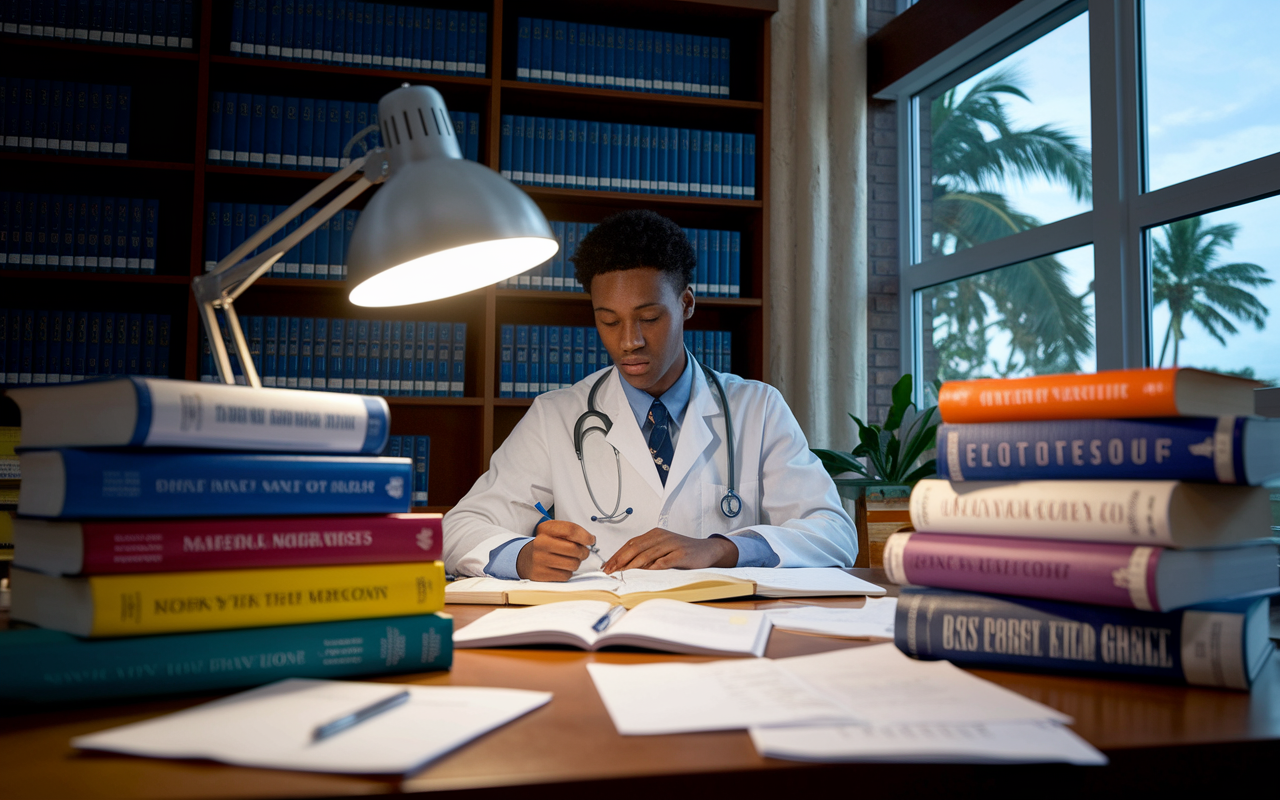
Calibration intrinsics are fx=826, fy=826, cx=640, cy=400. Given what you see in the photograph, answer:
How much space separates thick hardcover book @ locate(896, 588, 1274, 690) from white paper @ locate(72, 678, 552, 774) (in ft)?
1.25

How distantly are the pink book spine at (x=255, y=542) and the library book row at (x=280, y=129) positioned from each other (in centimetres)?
223

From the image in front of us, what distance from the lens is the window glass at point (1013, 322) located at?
271cm

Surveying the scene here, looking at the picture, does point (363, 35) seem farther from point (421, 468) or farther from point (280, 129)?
point (421, 468)

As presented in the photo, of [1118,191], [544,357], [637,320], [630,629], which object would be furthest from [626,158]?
[630,629]

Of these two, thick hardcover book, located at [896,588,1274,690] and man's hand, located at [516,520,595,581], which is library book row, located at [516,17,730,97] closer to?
man's hand, located at [516,520,595,581]

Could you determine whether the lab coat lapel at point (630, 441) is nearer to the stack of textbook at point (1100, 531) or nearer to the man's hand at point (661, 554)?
the man's hand at point (661, 554)

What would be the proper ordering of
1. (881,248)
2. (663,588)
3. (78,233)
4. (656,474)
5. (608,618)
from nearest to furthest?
(608,618), (663,588), (656,474), (78,233), (881,248)

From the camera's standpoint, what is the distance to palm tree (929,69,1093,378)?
2.77 metres

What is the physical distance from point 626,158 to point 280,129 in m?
1.18

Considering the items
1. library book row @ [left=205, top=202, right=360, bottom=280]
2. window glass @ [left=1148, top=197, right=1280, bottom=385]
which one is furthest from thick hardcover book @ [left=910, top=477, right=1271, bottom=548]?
library book row @ [left=205, top=202, right=360, bottom=280]

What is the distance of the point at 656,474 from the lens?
76.1 inches

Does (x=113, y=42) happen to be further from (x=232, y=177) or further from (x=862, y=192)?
(x=862, y=192)

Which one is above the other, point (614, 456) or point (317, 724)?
point (614, 456)

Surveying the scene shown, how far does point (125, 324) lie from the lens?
2668 mm
